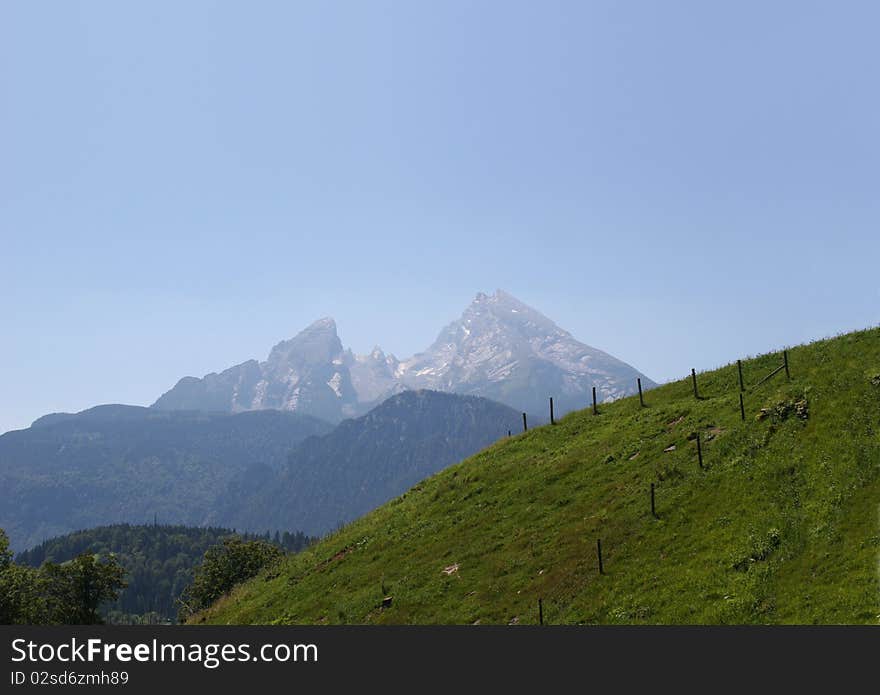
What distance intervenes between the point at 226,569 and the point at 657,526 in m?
98.3

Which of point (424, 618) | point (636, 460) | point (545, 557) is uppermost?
point (636, 460)

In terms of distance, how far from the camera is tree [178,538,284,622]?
11444cm

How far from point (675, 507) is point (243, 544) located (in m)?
101

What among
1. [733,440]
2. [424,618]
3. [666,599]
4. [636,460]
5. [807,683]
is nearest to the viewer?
[807,683]

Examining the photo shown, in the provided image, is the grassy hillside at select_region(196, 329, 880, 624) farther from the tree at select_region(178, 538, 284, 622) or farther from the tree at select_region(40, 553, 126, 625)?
the tree at select_region(178, 538, 284, 622)

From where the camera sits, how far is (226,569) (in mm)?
117250

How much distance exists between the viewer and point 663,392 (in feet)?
216

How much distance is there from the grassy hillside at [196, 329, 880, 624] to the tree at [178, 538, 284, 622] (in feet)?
177

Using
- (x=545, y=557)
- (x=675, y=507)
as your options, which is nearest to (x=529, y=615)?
(x=545, y=557)

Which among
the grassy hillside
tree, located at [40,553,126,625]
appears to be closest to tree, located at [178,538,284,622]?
tree, located at [40,553,126,625]

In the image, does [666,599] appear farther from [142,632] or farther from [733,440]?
[142,632]

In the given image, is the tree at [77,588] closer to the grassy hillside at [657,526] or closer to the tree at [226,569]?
the tree at [226,569]

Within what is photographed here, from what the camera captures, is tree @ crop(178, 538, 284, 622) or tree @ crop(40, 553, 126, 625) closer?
tree @ crop(40, 553, 126, 625)

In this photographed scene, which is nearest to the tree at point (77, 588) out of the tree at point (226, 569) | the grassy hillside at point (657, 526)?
the tree at point (226, 569)
